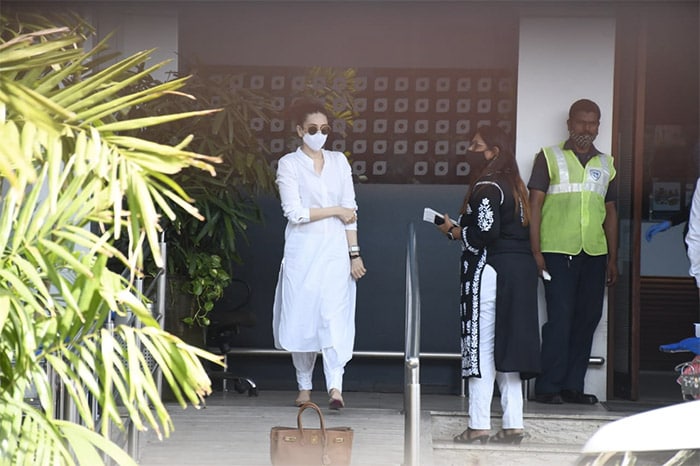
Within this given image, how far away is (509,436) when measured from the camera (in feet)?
22.3

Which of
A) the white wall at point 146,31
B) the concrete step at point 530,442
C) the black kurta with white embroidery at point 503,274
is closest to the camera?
the black kurta with white embroidery at point 503,274

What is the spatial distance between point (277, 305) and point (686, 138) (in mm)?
4037

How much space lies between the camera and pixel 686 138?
9938mm

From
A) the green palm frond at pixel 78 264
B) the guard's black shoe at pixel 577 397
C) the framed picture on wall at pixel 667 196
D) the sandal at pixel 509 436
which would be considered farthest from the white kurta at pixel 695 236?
the green palm frond at pixel 78 264

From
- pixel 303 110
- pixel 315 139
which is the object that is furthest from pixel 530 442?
pixel 303 110

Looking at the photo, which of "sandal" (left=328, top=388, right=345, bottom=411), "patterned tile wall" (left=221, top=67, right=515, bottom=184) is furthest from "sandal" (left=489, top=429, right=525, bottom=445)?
"patterned tile wall" (left=221, top=67, right=515, bottom=184)

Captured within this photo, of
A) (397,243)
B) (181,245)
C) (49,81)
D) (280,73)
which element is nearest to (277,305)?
(181,245)

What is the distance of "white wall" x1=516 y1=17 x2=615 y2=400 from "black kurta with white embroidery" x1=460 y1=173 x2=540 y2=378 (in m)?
1.35

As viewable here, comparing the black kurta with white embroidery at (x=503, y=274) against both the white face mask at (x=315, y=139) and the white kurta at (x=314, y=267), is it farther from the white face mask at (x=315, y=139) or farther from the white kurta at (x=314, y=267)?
the white face mask at (x=315, y=139)

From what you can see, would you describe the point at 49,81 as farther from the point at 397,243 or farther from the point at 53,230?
the point at 397,243

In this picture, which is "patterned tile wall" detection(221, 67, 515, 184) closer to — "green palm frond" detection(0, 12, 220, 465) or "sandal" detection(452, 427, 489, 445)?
"sandal" detection(452, 427, 489, 445)

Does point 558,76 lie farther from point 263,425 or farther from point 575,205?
point 263,425

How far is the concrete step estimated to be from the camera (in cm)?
676

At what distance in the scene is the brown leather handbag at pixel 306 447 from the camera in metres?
5.73
